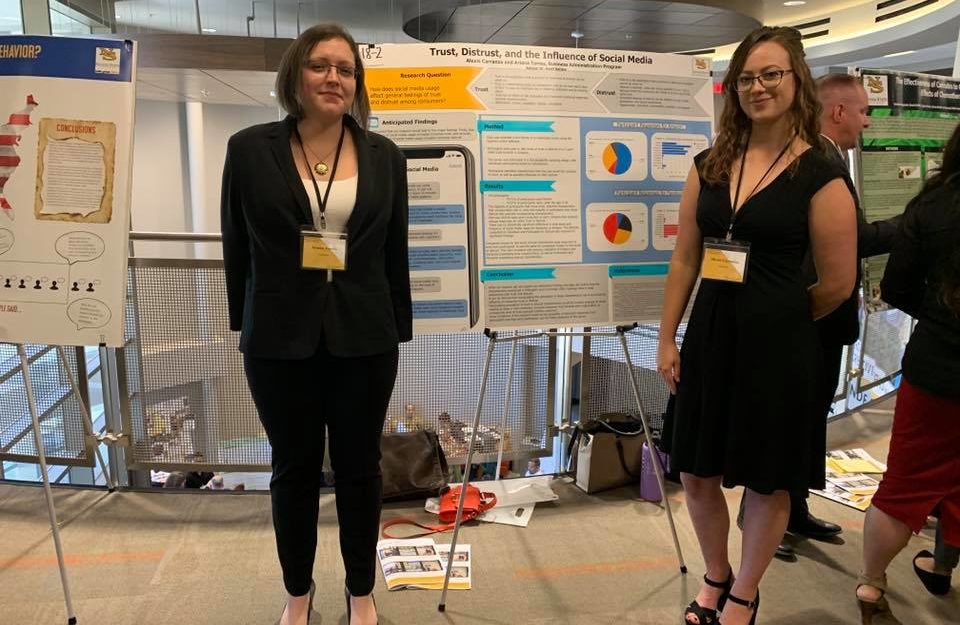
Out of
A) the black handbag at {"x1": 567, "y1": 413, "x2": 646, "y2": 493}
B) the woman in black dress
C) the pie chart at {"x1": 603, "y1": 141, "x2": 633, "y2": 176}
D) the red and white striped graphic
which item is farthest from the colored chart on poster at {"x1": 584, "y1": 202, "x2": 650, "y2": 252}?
the red and white striped graphic

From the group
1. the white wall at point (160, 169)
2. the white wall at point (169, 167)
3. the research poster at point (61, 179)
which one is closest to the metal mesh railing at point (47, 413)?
the research poster at point (61, 179)

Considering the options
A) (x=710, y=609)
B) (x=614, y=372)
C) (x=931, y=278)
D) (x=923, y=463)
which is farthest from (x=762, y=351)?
(x=614, y=372)

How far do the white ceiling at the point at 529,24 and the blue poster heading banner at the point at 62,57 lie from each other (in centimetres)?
605

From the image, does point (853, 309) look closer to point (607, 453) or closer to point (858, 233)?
point (858, 233)

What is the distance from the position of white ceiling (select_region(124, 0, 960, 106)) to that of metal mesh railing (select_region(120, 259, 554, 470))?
5.67 meters

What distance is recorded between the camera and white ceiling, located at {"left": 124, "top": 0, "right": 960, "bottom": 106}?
25.6 ft

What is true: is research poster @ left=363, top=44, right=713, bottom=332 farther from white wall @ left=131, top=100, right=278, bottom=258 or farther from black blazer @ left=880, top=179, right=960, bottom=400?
white wall @ left=131, top=100, right=278, bottom=258

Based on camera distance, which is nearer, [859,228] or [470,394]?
[859,228]

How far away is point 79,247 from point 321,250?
0.90 metres

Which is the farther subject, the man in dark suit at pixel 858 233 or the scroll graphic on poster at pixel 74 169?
the man in dark suit at pixel 858 233

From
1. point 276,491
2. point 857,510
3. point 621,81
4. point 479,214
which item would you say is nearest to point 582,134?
point 621,81

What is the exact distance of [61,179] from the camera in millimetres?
1882

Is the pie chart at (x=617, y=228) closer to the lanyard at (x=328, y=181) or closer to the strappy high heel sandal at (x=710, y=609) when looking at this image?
the lanyard at (x=328, y=181)

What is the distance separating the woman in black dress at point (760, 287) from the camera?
1509mm
